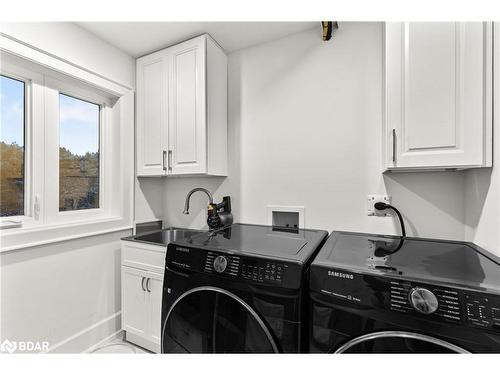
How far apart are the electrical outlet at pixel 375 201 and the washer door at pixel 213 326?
3.29ft

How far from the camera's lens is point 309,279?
0.88 m

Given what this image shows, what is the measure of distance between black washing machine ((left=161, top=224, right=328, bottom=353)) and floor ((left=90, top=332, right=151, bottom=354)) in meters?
0.76

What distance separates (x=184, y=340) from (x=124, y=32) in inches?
80.3

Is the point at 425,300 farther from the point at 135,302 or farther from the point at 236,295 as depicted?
the point at 135,302

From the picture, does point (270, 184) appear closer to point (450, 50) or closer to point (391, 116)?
point (391, 116)

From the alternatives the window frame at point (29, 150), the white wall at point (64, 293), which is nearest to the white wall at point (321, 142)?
the white wall at point (64, 293)

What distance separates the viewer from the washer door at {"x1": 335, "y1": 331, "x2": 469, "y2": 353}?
0.66 m

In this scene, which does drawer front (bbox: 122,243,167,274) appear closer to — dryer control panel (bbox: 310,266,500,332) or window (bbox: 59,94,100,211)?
window (bbox: 59,94,100,211)

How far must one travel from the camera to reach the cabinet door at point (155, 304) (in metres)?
1.58

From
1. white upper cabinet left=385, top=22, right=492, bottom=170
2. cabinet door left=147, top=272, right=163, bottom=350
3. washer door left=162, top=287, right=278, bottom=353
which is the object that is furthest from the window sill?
white upper cabinet left=385, top=22, right=492, bottom=170

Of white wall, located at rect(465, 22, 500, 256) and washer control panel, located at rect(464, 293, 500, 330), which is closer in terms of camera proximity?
washer control panel, located at rect(464, 293, 500, 330)

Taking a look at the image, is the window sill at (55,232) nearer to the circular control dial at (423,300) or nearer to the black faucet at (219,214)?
the black faucet at (219,214)

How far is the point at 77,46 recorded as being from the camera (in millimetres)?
1608

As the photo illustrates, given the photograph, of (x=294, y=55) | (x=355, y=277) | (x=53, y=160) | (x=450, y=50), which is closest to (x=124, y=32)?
(x=53, y=160)
